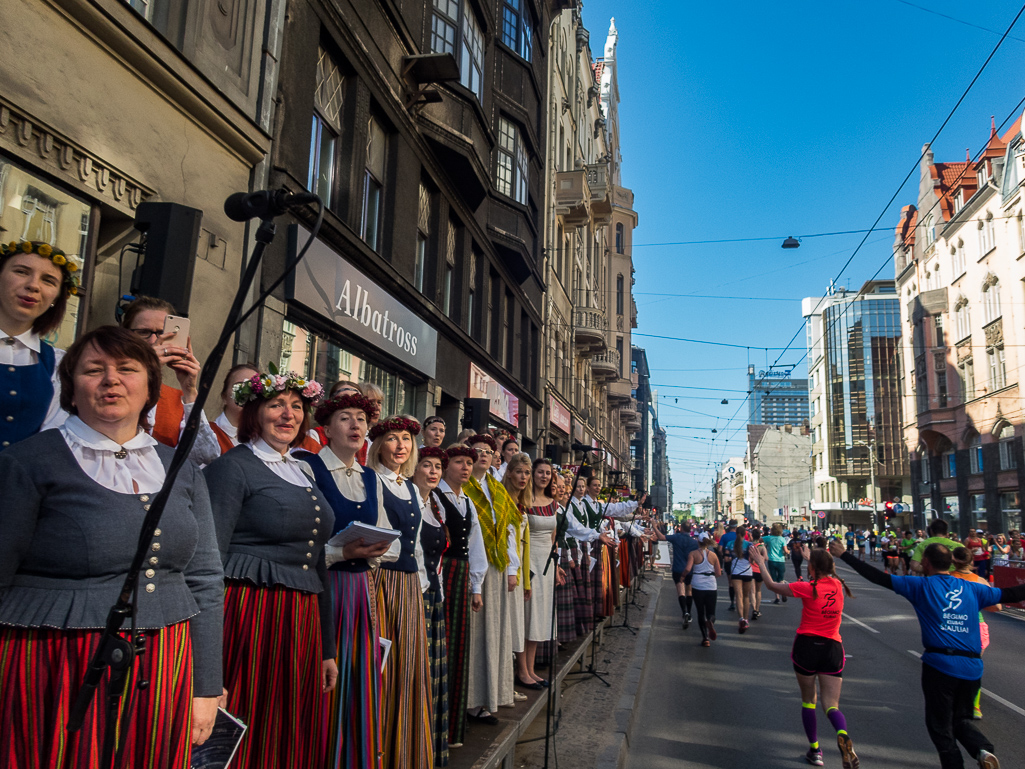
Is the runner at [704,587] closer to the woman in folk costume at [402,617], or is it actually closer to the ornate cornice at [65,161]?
the woman in folk costume at [402,617]

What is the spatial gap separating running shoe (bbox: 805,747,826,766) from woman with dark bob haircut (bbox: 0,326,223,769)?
17.8 ft

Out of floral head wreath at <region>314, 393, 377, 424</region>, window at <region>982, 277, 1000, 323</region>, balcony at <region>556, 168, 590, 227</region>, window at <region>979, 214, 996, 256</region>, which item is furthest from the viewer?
window at <region>979, 214, 996, 256</region>

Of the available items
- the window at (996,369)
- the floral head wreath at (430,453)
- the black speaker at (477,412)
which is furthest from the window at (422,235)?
the window at (996,369)

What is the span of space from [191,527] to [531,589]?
525 cm

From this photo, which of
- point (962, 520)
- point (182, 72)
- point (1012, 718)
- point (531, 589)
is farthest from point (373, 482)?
point (962, 520)

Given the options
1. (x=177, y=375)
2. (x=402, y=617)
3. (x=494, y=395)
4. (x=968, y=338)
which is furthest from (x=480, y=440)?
(x=968, y=338)

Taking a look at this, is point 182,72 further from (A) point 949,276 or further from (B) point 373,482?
(A) point 949,276

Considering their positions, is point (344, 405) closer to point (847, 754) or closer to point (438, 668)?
point (438, 668)

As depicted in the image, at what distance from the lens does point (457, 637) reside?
5.23 metres

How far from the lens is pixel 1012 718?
740 centimetres

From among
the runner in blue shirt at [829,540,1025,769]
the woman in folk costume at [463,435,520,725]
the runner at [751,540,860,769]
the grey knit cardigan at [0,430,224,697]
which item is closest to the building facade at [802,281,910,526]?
the runner at [751,540,860,769]

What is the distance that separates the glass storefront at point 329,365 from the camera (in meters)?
9.16

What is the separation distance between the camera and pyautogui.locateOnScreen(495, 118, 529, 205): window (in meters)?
18.8

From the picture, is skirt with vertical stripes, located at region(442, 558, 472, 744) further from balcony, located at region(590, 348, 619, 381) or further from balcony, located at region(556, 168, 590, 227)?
balcony, located at region(590, 348, 619, 381)
